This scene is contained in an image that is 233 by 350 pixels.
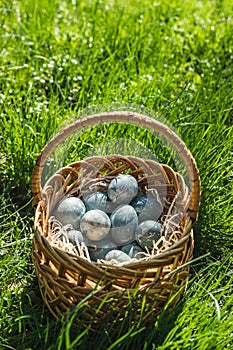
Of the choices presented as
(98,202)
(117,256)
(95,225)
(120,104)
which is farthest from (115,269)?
(120,104)

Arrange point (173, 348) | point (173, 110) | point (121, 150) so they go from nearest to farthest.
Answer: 1. point (173, 348)
2. point (121, 150)
3. point (173, 110)

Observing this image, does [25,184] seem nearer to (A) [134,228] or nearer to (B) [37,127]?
(B) [37,127]

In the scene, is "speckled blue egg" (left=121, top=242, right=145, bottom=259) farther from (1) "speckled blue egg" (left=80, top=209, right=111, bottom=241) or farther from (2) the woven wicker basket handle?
(2) the woven wicker basket handle

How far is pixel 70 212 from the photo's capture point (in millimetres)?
1934

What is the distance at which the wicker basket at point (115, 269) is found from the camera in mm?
1641

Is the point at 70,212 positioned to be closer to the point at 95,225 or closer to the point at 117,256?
the point at 95,225

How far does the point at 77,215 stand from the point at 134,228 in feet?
0.61

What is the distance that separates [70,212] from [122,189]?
19cm

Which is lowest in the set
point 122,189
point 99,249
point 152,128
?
point 99,249

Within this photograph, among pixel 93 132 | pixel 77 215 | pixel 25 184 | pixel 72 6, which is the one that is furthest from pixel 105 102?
pixel 72 6

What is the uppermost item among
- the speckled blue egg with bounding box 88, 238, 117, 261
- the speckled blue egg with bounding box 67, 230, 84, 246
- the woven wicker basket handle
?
the woven wicker basket handle

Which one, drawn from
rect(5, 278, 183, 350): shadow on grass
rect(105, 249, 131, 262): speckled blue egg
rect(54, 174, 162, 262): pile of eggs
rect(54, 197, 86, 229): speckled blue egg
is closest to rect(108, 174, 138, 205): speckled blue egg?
rect(54, 174, 162, 262): pile of eggs

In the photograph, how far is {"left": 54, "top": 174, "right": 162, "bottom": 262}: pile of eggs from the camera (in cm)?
191

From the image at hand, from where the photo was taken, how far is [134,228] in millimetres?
1935
